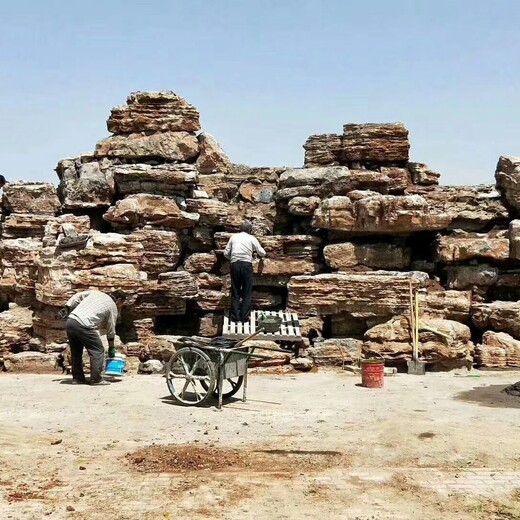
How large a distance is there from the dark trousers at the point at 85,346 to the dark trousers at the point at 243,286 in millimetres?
3049

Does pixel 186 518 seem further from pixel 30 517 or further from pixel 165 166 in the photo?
pixel 165 166

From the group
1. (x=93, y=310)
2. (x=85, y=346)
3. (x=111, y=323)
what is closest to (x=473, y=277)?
(x=111, y=323)

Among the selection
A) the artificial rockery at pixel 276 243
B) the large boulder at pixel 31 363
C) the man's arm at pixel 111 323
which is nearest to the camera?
the man's arm at pixel 111 323

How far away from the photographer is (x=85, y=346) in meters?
9.65

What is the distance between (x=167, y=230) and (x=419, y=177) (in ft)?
18.5

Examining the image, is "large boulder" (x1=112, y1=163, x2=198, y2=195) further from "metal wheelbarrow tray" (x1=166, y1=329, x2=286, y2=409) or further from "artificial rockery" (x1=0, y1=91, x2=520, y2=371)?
"metal wheelbarrow tray" (x1=166, y1=329, x2=286, y2=409)

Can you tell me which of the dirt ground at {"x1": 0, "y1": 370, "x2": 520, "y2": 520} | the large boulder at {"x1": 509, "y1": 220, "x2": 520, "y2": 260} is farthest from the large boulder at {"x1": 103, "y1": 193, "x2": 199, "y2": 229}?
the large boulder at {"x1": 509, "y1": 220, "x2": 520, "y2": 260}

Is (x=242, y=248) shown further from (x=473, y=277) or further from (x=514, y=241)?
(x=514, y=241)

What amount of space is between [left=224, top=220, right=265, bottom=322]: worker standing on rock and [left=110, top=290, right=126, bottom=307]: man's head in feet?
6.69

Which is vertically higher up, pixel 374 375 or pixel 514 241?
pixel 514 241

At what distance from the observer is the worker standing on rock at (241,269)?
1205 cm

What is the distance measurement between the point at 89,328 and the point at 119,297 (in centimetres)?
230

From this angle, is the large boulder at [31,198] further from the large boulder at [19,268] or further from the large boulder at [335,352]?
the large boulder at [335,352]

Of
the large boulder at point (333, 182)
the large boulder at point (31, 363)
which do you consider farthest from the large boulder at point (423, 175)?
the large boulder at point (31, 363)
